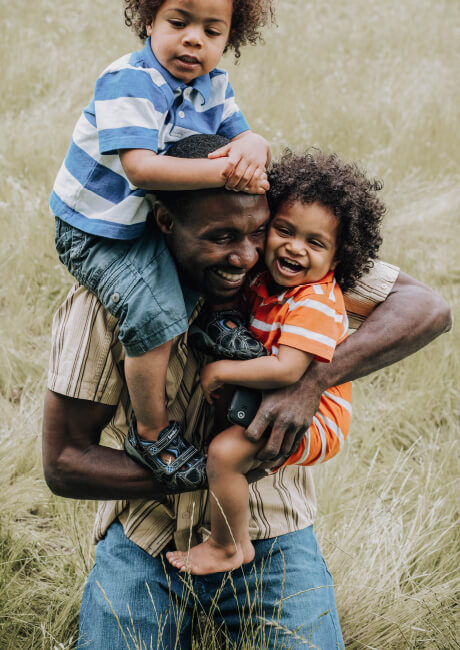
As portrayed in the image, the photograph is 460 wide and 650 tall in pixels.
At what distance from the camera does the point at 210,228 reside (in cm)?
185

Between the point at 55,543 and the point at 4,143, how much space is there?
3.49m

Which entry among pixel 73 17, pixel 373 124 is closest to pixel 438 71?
pixel 373 124

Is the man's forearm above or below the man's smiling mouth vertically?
below

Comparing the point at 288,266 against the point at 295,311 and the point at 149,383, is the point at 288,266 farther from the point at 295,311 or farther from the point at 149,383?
the point at 149,383

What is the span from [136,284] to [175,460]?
53cm

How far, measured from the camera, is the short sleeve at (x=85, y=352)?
199 cm

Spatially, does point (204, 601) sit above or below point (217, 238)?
below

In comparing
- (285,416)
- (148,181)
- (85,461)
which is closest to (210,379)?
(285,416)

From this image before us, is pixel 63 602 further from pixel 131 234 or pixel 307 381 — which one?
pixel 131 234

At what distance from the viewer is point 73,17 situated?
7.67 meters

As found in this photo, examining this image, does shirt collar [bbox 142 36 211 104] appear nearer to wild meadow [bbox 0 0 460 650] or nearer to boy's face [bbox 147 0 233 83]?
boy's face [bbox 147 0 233 83]

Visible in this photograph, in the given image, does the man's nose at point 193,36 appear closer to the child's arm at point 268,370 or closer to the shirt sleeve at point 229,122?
the shirt sleeve at point 229,122

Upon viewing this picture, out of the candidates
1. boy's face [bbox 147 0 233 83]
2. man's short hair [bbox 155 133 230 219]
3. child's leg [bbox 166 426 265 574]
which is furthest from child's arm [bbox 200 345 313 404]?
boy's face [bbox 147 0 233 83]

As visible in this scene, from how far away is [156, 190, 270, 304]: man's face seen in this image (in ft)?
6.06
